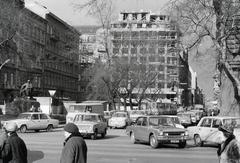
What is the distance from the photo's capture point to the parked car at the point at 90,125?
2434 centimetres

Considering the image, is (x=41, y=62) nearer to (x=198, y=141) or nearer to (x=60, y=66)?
(x=60, y=66)

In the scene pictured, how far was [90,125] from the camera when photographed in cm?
2444

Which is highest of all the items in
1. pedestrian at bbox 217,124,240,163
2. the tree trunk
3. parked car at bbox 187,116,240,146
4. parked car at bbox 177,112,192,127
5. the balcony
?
the balcony

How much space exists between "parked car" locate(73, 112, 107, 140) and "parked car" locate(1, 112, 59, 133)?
631 centimetres

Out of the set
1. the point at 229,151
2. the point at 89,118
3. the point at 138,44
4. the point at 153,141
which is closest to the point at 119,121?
the point at 89,118

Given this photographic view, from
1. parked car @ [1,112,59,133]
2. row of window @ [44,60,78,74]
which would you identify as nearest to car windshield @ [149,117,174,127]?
parked car @ [1,112,59,133]

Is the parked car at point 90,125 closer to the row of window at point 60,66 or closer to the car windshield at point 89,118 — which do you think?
the car windshield at point 89,118

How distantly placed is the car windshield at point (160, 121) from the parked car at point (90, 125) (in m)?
4.13

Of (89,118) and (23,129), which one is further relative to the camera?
(23,129)

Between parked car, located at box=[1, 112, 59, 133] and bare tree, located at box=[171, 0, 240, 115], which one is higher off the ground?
bare tree, located at box=[171, 0, 240, 115]

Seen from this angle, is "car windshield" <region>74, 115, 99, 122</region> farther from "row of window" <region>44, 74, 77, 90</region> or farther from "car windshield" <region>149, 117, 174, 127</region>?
"row of window" <region>44, 74, 77, 90</region>

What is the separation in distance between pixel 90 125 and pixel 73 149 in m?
17.9

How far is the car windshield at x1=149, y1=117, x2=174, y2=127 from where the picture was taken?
21.5 metres

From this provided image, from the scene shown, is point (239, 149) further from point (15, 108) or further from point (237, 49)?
point (15, 108)
